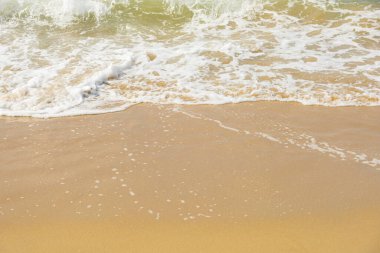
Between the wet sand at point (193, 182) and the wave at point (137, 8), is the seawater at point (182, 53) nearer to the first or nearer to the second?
the wave at point (137, 8)

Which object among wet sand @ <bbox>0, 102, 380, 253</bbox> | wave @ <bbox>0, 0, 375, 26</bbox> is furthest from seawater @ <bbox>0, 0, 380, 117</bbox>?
wet sand @ <bbox>0, 102, 380, 253</bbox>

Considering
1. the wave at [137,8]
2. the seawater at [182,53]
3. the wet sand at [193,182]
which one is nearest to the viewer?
the wet sand at [193,182]

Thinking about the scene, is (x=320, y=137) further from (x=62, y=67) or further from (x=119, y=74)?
(x=62, y=67)

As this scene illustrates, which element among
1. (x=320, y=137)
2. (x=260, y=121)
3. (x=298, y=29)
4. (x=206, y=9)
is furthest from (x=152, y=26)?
(x=320, y=137)

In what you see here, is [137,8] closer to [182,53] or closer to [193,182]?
[182,53]

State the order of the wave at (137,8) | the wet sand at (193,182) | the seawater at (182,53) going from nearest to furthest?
the wet sand at (193,182) < the seawater at (182,53) < the wave at (137,8)

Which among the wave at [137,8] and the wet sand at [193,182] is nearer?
the wet sand at [193,182]

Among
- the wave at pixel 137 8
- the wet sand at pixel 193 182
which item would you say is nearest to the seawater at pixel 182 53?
the wave at pixel 137 8

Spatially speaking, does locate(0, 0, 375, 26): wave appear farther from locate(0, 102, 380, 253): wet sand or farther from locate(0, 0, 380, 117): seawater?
locate(0, 102, 380, 253): wet sand

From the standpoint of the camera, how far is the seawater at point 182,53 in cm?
470

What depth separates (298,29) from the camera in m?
7.81

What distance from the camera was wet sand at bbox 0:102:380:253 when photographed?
2.29 metres

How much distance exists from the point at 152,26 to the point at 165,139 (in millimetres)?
5367

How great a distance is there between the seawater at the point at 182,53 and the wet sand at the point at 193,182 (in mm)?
547
